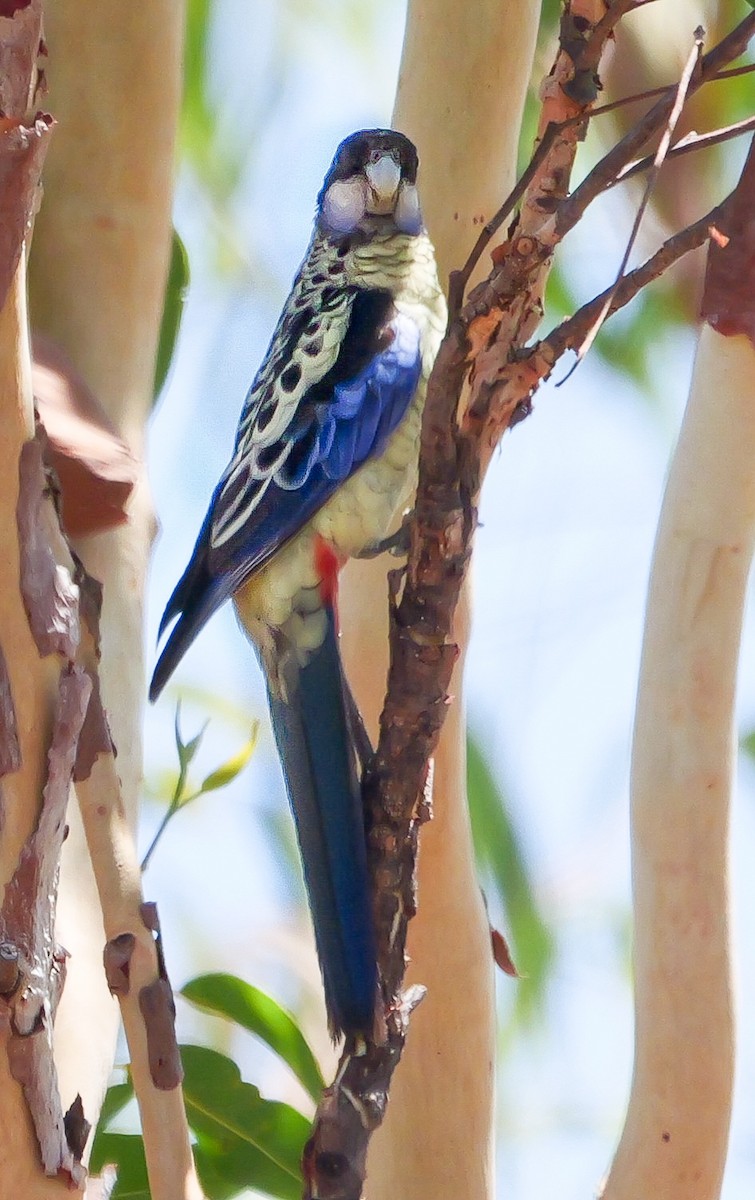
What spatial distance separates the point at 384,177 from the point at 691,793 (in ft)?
2.20

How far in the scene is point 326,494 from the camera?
120 centimetres

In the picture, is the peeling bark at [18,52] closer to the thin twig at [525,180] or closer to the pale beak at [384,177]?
the thin twig at [525,180]

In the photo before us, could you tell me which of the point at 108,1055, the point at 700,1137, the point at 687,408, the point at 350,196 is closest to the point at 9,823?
the point at 108,1055

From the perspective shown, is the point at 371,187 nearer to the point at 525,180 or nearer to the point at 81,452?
the point at 81,452

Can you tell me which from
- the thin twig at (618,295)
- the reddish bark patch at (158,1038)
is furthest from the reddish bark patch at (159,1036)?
the thin twig at (618,295)

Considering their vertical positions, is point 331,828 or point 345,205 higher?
point 345,205

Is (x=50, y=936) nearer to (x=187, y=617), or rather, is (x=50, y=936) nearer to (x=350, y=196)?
(x=187, y=617)

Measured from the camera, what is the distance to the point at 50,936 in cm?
75

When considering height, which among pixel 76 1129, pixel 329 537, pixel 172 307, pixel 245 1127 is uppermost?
pixel 172 307

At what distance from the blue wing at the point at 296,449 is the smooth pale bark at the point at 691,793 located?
282 mm

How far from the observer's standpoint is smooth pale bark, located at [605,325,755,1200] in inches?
43.2

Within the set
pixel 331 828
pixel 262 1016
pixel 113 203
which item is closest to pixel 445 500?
pixel 331 828

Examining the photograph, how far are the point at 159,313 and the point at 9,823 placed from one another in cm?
63

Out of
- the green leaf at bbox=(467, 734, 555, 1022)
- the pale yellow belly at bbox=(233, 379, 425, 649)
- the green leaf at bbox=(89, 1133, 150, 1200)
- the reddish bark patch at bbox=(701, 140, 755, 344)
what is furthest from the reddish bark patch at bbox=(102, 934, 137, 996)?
the green leaf at bbox=(467, 734, 555, 1022)
